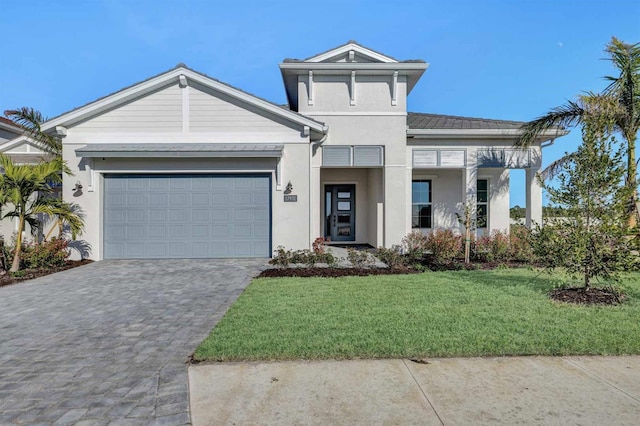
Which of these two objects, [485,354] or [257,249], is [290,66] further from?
[485,354]

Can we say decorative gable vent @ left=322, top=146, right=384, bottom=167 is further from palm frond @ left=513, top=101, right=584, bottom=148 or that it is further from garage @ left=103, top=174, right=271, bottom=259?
palm frond @ left=513, top=101, right=584, bottom=148

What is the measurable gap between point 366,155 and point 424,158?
2.43 m

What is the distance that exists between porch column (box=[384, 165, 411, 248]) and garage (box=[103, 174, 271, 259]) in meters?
3.94

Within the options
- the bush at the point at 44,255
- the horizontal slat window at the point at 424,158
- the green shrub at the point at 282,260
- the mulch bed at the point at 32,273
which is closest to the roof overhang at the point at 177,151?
the bush at the point at 44,255

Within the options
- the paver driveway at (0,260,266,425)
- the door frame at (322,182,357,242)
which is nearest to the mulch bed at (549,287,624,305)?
the paver driveway at (0,260,266,425)

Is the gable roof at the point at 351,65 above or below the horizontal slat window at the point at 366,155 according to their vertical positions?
above

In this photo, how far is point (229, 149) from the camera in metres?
10.5

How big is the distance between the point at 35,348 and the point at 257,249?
7.05 meters

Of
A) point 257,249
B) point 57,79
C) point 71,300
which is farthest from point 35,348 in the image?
point 57,79

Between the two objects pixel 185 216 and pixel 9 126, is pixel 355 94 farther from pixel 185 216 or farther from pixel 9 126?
pixel 9 126

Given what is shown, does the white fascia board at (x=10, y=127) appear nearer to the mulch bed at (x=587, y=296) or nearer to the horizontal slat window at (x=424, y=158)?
the horizontal slat window at (x=424, y=158)

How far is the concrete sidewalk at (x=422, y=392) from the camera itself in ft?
9.21

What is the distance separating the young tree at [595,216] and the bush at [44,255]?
38.3 feet

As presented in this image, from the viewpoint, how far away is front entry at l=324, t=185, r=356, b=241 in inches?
591
